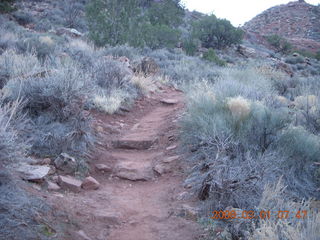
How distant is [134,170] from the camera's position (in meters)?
5.31

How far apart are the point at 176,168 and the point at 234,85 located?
2.89 m

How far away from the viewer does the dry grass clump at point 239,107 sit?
18.2 feet

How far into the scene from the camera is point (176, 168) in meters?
5.23

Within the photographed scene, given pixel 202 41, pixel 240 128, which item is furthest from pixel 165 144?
pixel 202 41

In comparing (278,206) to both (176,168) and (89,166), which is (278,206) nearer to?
(176,168)

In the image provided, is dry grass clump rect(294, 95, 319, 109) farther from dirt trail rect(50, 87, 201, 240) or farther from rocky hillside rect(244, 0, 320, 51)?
rocky hillside rect(244, 0, 320, 51)

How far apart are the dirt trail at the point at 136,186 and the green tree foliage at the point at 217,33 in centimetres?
1824

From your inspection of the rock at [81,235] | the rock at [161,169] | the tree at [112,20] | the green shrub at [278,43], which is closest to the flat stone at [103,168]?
the rock at [161,169]

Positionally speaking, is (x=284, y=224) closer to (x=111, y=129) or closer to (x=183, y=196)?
(x=183, y=196)

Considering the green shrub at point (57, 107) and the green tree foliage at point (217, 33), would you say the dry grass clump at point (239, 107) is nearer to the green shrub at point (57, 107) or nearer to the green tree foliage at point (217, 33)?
the green shrub at point (57, 107)

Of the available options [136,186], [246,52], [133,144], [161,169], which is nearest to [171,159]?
[161,169]
